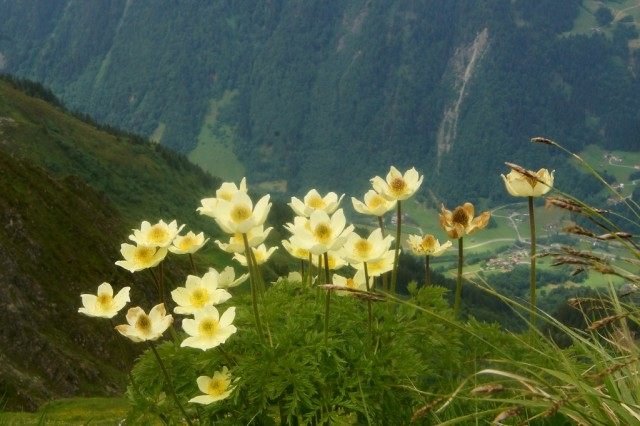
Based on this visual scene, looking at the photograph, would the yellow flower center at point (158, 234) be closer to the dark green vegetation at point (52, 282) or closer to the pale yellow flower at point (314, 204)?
the pale yellow flower at point (314, 204)

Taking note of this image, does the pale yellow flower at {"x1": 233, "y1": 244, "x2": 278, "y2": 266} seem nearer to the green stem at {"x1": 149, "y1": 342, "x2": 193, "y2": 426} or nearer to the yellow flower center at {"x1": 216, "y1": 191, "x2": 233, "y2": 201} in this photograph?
the yellow flower center at {"x1": 216, "y1": 191, "x2": 233, "y2": 201}

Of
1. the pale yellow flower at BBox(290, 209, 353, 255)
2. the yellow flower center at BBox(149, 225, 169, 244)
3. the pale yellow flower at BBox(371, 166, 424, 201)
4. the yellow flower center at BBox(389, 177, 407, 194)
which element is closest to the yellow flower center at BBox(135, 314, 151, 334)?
the yellow flower center at BBox(149, 225, 169, 244)

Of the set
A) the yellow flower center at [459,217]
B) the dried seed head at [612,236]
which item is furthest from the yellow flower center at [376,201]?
the dried seed head at [612,236]

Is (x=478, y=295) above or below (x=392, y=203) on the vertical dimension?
above

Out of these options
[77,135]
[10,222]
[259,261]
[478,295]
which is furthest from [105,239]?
[478,295]

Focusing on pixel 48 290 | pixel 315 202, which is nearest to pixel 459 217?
pixel 315 202

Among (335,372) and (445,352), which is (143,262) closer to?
(335,372)
